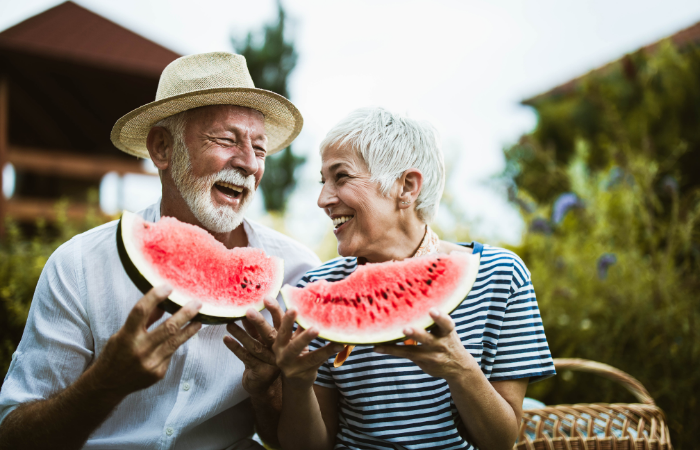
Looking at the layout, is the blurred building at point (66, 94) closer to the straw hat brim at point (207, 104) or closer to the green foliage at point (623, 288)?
the straw hat brim at point (207, 104)

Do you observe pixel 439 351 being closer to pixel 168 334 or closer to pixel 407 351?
pixel 407 351

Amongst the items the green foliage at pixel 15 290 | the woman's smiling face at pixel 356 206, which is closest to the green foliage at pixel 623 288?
the woman's smiling face at pixel 356 206

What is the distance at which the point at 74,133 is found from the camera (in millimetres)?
12398

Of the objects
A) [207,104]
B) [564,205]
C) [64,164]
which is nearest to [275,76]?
[64,164]

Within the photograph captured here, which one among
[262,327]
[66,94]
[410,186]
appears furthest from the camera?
[66,94]

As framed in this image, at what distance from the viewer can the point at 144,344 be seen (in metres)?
1.59

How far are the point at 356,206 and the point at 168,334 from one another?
41.3 inches

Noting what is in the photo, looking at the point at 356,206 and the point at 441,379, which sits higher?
the point at 356,206

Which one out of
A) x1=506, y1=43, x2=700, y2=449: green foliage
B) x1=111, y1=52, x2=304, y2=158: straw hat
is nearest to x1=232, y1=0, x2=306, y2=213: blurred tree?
x1=506, y1=43, x2=700, y2=449: green foliage

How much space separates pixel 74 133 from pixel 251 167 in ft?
40.1

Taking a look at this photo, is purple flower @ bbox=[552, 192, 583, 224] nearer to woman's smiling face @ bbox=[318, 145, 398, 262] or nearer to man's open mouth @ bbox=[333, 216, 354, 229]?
woman's smiling face @ bbox=[318, 145, 398, 262]

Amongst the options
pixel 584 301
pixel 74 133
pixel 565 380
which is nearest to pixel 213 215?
pixel 565 380

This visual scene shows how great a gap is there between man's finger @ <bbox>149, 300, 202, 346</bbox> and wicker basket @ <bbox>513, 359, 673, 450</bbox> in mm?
1890

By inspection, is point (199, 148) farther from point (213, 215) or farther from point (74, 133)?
point (74, 133)
